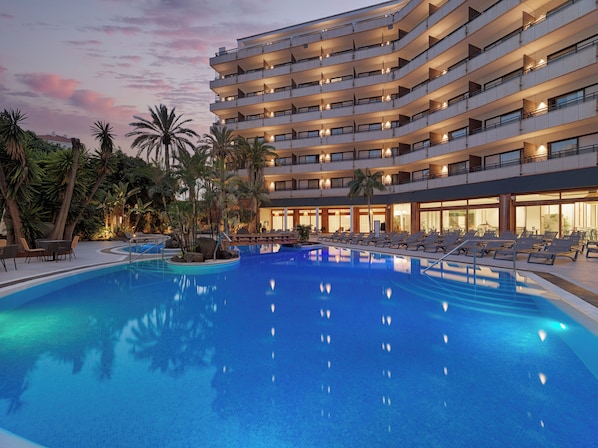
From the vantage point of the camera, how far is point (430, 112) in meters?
Answer: 34.1

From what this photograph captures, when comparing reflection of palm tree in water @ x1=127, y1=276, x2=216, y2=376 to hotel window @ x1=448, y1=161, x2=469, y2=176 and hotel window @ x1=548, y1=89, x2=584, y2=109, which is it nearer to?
hotel window @ x1=548, y1=89, x2=584, y2=109

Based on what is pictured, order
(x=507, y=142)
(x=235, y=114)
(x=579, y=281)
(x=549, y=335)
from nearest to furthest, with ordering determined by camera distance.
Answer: (x=549, y=335)
(x=579, y=281)
(x=507, y=142)
(x=235, y=114)

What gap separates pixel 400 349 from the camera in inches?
231

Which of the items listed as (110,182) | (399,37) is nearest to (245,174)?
(110,182)

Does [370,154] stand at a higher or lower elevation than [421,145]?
lower

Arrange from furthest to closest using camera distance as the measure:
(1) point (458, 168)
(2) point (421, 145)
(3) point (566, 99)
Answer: (2) point (421, 145)
(1) point (458, 168)
(3) point (566, 99)

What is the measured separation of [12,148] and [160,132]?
68.3 feet

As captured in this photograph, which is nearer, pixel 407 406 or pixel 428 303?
pixel 407 406

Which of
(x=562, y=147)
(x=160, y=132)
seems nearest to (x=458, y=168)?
(x=562, y=147)

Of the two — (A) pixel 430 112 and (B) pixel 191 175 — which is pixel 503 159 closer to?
(A) pixel 430 112

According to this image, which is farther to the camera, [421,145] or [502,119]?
[421,145]

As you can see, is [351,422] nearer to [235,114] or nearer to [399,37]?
[399,37]

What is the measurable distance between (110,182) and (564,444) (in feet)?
133

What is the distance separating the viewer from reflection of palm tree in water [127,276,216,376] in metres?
5.40
